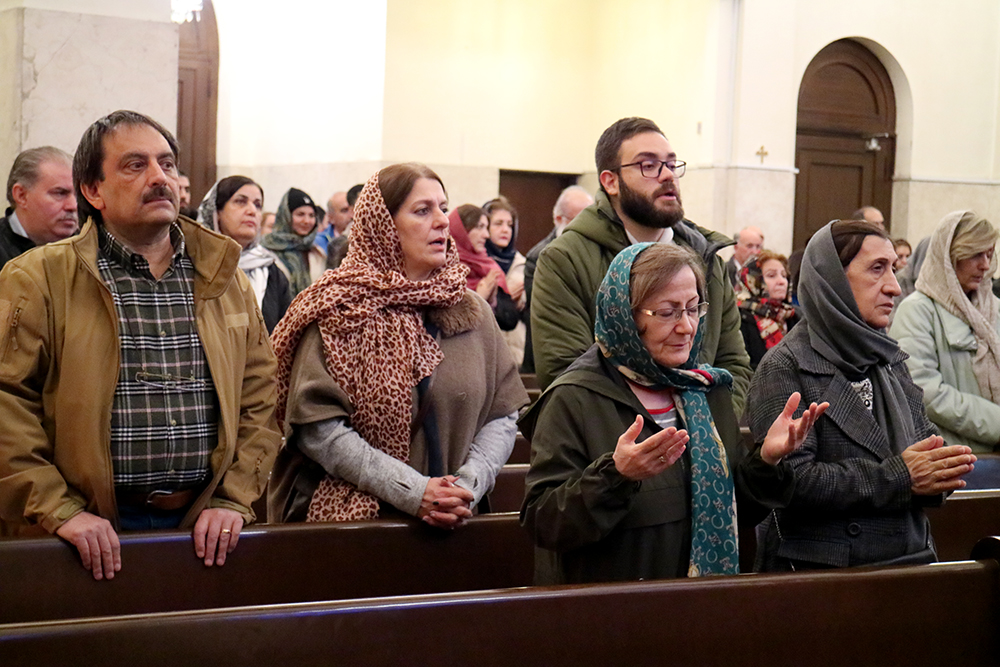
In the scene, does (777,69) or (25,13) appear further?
(777,69)

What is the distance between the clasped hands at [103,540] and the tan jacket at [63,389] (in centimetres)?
4

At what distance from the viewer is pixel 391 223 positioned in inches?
108

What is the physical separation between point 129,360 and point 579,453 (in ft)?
3.27

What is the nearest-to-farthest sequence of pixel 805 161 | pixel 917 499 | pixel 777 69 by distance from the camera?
pixel 917 499, pixel 777 69, pixel 805 161

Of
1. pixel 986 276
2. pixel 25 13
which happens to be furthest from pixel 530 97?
pixel 986 276

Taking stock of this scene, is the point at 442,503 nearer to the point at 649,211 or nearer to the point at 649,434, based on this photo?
the point at 649,434

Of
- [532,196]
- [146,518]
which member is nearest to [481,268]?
[146,518]

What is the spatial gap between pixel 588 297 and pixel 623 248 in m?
0.17

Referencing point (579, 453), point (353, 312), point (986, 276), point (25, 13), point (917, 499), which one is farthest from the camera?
point (25, 13)

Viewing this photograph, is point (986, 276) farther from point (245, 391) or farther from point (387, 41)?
point (387, 41)

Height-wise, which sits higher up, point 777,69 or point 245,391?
point 777,69

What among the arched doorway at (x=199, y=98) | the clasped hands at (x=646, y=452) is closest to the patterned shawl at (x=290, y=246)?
the clasped hands at (x=646, y=452)

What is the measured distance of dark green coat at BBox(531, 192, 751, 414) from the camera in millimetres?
2928

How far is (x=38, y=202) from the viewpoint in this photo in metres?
3.54
